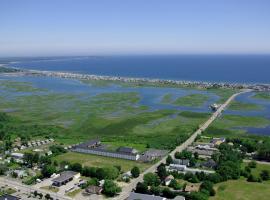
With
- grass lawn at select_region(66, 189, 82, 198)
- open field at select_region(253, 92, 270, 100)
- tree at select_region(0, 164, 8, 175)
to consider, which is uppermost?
open field at select_region(253, 92, 270, 100)

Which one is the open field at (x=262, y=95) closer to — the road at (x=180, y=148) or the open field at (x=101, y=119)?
the road at (x=180, y=148)

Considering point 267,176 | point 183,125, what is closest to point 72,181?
point 267,176

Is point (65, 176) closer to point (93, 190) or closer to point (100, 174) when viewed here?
point (100, 174)

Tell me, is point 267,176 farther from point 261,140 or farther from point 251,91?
point 251,91

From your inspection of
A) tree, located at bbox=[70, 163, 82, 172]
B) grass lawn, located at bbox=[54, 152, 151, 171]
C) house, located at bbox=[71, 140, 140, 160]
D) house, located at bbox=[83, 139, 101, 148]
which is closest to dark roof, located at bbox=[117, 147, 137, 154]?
house, located at bbox=[71, 140, 140, 160]

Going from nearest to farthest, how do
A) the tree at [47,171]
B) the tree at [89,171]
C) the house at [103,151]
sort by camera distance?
the tree at [89,171] < the tree at [47,171] < the house at [103,151]

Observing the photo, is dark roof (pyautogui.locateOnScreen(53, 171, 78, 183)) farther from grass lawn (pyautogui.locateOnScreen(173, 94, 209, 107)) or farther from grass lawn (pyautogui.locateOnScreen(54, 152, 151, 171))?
grass lawn (pyautogui.locateOnScreen(173, 94, 209, 107))

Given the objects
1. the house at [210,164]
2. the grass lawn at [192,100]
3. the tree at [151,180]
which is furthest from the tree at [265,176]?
the grass lawn at [192,100]
